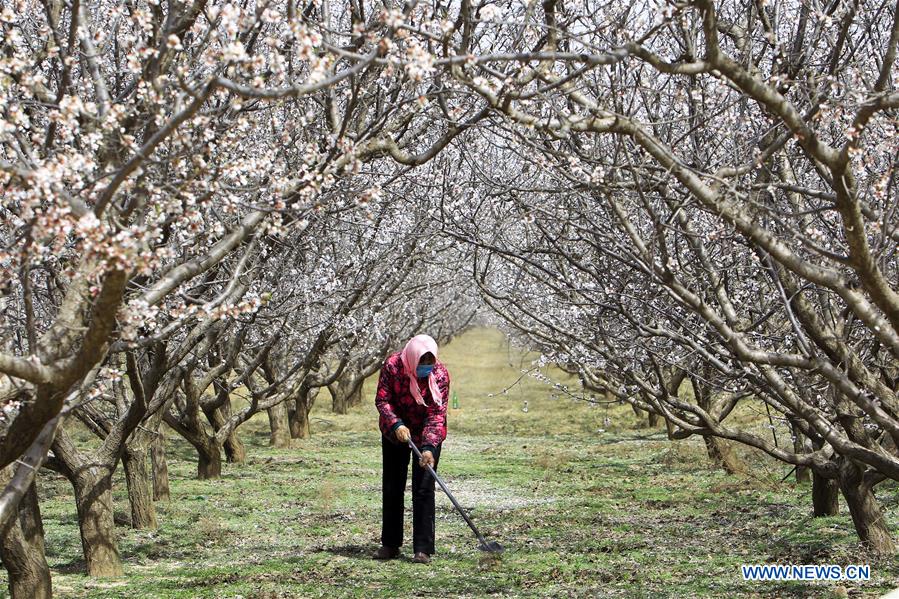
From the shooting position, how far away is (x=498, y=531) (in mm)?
13719

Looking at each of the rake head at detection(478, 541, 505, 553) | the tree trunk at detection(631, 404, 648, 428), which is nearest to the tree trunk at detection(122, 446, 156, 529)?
the rake head at detection(478, 541, 505, 553)

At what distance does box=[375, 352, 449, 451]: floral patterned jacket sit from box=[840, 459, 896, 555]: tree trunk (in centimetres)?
435

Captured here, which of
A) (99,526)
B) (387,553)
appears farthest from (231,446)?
(387,553)

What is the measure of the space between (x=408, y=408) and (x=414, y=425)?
0.21 meters

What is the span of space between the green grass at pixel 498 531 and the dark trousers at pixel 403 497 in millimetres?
350

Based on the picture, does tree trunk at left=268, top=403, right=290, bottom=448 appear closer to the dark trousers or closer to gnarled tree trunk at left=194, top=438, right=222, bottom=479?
gnarled tree trunk at left=194, top=438, right=222, bottom=479

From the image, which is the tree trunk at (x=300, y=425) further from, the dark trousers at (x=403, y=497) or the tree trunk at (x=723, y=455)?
the dark trousers at (x=403, y=497)

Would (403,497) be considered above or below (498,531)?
above

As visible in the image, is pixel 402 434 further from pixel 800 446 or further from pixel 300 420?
pixel 300 420

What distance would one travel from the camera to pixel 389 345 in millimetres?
31672

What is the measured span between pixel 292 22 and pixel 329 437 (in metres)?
28.8

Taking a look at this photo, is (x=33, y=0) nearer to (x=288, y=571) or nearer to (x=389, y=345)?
(x=288, y=571)

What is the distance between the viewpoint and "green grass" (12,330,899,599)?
10219 mm

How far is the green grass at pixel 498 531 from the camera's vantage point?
10219 millimetres
